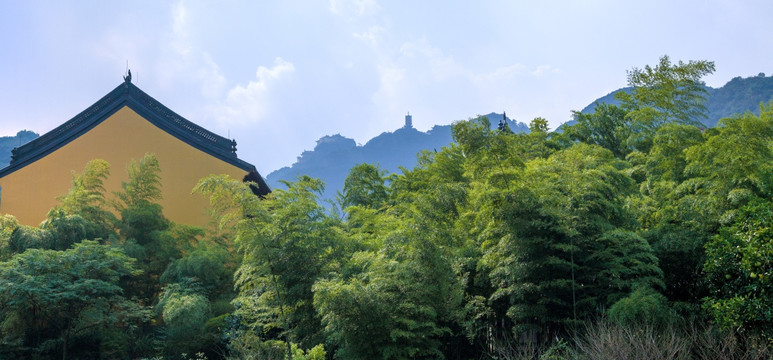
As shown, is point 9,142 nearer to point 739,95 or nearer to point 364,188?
point 364,188

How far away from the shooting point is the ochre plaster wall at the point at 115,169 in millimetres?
11836

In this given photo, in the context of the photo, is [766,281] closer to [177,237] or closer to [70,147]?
[177,237]

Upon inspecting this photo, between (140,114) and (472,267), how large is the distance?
8.17m

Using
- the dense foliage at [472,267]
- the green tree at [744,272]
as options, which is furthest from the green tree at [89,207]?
the green tree at [744,272]

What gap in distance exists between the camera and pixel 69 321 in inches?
343

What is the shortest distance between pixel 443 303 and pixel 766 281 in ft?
10.4

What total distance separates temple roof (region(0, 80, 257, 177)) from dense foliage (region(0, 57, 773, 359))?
3242 mm

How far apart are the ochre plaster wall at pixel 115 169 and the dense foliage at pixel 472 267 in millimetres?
2514

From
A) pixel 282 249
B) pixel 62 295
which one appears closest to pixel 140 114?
pixel 62 295

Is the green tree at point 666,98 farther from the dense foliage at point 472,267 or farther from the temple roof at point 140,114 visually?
the temple roof at point 140,114

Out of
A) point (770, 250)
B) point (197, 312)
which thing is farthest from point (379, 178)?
point (770, 250)

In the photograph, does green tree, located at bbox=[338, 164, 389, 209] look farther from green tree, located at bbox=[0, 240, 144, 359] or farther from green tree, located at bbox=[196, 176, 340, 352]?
green tree, located at bbox=[0, 240, 144, 359]

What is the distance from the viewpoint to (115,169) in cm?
1196

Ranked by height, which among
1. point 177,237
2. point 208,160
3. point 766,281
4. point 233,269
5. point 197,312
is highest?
point 208,160
